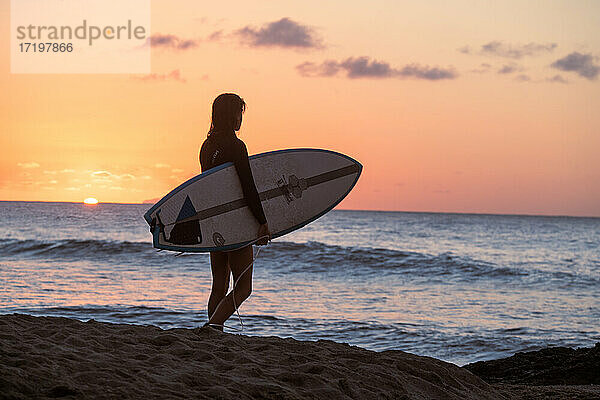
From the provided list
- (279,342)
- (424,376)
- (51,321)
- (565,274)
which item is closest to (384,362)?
(424,376)

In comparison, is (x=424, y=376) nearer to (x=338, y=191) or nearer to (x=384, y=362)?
(x=384, y=362)

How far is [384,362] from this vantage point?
376 cm

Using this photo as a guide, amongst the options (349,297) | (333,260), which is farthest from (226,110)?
(333,260)

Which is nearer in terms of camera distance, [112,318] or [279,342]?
[279,342]

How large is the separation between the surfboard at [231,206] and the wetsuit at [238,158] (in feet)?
0.25

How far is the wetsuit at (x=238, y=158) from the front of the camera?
13.3 ft

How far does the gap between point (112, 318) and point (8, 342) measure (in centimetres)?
447

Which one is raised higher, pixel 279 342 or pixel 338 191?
pixel 338 191

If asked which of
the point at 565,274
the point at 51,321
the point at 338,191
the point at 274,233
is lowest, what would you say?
the point at 565,274

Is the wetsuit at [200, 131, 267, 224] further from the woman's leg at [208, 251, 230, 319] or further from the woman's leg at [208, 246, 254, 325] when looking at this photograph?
the woman's leg at [208, 251, 230, 319]

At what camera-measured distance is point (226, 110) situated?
3998mm

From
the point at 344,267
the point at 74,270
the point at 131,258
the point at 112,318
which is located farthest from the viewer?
the point at 131,258

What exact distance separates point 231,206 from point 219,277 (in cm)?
50

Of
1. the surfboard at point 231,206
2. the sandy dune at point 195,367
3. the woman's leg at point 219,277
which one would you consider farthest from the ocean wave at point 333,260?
the sandy dune at point 195,367
